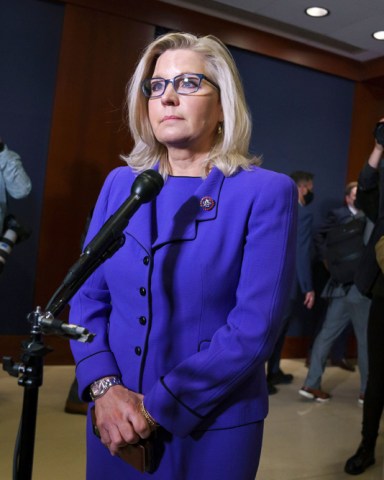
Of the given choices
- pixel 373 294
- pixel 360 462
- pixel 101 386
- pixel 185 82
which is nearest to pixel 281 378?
pixel 360 462

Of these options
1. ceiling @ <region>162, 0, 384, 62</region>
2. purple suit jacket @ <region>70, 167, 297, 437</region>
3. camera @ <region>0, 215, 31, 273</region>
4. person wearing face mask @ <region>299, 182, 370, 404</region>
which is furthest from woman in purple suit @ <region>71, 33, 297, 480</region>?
ceiling @ <region>162, 0, 384, 62</region>

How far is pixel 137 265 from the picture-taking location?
116 centimetres

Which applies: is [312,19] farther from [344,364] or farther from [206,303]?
[206,303]

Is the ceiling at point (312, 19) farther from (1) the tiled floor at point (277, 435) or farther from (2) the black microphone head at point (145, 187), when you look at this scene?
(2) the black microphone head at point (145, 187)

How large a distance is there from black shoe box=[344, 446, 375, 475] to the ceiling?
371 centimetres

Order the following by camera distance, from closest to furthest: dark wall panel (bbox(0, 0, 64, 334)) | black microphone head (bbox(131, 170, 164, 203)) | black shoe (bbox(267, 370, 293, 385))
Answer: black microphone head (bbox(131, 170, 164, 203))
dark wall panel (bbox(0, 0, 64, 334))
black shoe (bbox(267, 370, 293, 385))

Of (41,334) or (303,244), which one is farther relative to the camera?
(303,244)

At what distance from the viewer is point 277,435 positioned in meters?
3.35

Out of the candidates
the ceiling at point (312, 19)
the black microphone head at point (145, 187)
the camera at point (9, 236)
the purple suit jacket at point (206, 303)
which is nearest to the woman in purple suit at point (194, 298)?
the purple suit jacket at point (206, 303)

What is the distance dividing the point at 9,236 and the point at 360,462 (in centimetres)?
241

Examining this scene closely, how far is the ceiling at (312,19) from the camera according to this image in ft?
16.0

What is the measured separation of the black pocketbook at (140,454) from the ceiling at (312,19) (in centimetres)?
460

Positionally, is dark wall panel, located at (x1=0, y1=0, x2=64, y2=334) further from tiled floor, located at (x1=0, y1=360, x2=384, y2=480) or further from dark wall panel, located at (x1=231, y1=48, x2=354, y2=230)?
dark wall panel, located at (x1=231, y1=48, x2=354, y2=230)

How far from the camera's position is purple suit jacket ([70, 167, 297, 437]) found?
1.07 metres
